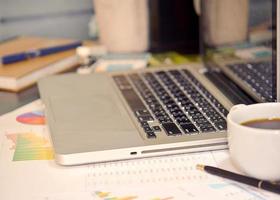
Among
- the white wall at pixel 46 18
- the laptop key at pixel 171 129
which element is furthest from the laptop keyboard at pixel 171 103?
the white wall at pixel 46 18

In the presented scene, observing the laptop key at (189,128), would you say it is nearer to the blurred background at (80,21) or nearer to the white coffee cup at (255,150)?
the white coffee cup at (255,150)

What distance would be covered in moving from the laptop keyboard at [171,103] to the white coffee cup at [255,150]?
3.3 inches

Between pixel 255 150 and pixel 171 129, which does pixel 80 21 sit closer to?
pixel 171 129

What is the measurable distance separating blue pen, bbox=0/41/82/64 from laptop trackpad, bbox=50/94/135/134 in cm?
26

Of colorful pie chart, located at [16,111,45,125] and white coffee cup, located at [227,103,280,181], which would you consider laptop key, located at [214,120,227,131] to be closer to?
white coffee cup, located at [227,103,280,181]

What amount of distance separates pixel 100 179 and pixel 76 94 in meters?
0.27

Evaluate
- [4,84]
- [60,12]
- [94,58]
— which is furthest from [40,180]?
[60,12]

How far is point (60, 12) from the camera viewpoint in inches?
55.7

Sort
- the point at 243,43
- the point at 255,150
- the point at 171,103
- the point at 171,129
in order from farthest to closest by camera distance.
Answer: the point at 243,43
the point at 171,103
the point at 171,129
the point at 255,150

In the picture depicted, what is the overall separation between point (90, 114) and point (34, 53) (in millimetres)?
390

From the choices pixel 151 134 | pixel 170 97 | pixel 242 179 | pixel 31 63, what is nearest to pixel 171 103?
pixel 170 97

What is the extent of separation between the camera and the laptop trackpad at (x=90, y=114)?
0.75 m

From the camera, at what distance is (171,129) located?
2.38 feet

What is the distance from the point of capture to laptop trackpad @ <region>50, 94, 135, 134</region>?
0.75 meters
